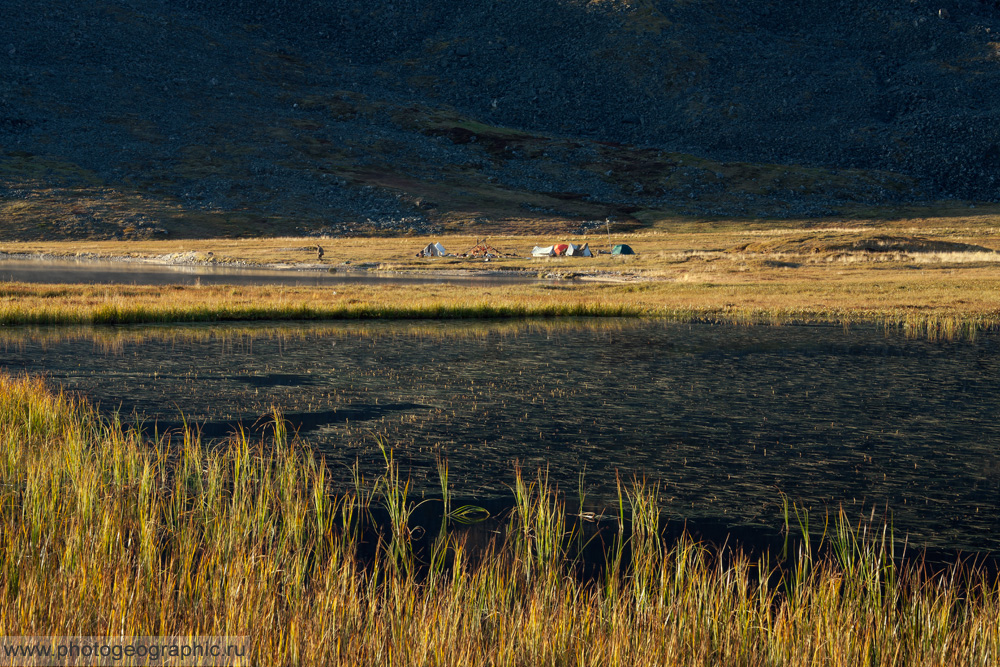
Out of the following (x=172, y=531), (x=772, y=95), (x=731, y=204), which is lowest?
(x=172, y=531)

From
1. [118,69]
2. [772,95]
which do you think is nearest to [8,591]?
[118,69]

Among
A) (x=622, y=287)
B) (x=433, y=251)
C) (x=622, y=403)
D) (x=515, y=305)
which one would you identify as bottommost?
(x=622, y=403)

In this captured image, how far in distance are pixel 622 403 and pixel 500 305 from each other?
1754 cm

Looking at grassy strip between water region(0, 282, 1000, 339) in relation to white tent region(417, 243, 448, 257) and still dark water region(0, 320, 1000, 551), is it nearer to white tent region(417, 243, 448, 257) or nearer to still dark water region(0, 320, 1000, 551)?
still dark water region(0, 320, 1000, 551)

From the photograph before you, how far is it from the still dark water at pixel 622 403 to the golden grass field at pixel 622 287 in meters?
4.06

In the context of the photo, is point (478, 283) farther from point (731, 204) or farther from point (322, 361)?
point (731, 204)

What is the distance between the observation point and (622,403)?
17.8 m

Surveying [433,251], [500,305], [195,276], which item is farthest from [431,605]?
[433,251]

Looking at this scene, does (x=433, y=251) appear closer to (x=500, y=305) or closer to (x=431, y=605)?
(x=500, y=305)

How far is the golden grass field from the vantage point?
110ft

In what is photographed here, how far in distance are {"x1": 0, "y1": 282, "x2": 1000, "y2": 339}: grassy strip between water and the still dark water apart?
2.90 metres

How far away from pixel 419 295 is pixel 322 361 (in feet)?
57.3

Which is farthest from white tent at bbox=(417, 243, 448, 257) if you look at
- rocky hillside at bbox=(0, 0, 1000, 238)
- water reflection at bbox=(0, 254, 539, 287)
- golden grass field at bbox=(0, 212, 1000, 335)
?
rocky hillside at bbox=(0, 0, 1000, 238)

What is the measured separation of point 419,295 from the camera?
4044 centimetres
